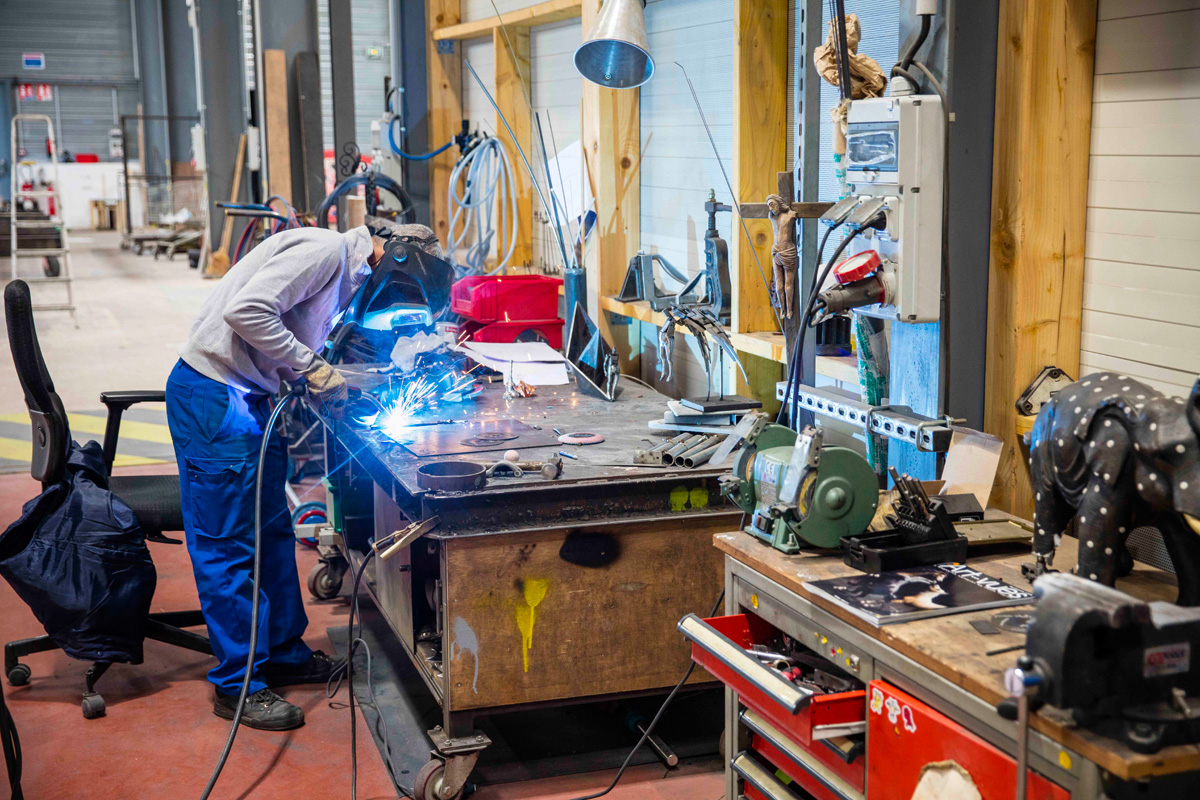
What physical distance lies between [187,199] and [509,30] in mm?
14873

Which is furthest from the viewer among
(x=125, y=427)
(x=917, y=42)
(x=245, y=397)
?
(x=125, y=427)

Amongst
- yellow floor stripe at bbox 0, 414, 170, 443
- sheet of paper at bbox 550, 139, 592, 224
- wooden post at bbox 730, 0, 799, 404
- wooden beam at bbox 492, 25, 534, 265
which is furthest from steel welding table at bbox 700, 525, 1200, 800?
yellow floor stripe at bbox 0, 414, 170, 443

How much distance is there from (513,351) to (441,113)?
2.24 m

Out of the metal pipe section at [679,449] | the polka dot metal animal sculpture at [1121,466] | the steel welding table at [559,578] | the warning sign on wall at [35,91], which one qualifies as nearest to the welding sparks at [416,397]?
the steel welding table at [559,578]

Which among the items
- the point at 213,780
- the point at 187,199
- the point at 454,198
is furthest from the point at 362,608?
the point at 187,199

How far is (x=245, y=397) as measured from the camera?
115 inches

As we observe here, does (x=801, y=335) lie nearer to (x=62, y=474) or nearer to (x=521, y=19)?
(x=62, y=474)

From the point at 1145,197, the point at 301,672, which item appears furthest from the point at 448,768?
the point at 1145,197

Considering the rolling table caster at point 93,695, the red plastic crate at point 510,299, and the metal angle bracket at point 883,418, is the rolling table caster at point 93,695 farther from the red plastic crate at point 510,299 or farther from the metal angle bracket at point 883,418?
the metal angle bracket at point 883,418

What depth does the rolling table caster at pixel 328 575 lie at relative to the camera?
377 cm

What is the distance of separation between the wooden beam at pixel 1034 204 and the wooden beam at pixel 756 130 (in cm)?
92

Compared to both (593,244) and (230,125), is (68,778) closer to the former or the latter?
(593,244)

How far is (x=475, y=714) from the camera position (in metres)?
2.43

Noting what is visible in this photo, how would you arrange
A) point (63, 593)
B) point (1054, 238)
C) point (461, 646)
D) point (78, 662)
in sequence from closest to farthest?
point (1054, 238) → point (461, 646) → point (63, 593) → point (78, 662)
